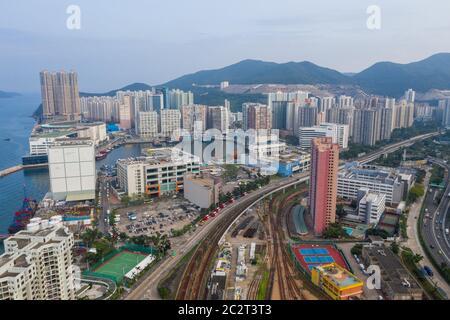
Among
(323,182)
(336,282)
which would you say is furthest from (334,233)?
(336,282)

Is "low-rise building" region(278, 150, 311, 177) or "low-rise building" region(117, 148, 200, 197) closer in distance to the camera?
"low-rise building" region(117, 148, 200, 197)

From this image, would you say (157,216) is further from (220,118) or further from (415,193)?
(220,118)

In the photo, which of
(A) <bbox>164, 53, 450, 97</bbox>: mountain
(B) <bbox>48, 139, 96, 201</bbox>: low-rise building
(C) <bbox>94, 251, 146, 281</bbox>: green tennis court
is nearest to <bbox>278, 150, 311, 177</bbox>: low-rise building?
(B) <bbox>48, 139, 96, 201</bbox>: low-rise building

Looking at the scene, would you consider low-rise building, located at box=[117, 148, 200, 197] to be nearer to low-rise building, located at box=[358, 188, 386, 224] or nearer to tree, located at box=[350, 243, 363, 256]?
low-rise building, located at box=[358, 188, 386, 224]

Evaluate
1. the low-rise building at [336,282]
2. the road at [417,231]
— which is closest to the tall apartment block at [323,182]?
the road at [417,231]

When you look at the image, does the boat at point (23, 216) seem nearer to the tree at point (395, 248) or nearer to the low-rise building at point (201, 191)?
the low-rise building at point (201, 191)

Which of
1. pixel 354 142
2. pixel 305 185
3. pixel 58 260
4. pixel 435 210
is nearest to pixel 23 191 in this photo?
pixel 58 260
